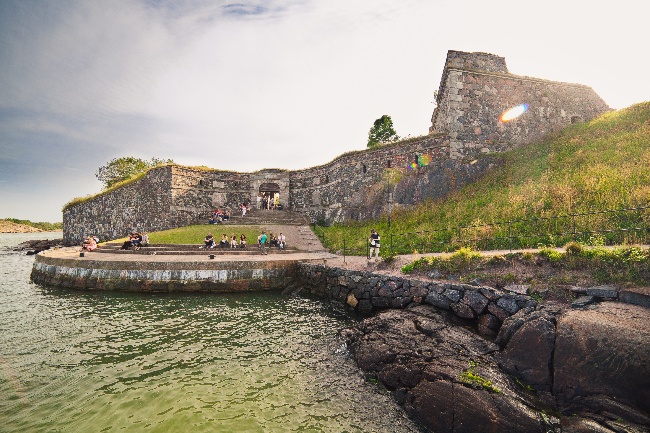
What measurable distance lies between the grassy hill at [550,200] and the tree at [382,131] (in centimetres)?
1847

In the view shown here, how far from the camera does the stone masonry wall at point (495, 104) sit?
21156 mm

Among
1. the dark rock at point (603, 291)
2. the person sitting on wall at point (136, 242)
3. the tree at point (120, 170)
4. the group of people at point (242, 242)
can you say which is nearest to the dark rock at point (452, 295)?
the dark rock at point (603, 291)

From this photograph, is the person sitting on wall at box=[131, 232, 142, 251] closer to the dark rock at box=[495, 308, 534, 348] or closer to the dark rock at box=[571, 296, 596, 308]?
the dark rock at box=[495, 308, 534, 348]

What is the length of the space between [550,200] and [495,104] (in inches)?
453

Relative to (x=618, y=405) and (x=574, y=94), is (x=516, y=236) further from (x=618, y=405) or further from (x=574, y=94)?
(x=574, y=94)

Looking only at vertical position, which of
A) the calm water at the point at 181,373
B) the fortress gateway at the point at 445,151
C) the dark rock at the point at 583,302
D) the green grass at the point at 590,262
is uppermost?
the fortress gateway at the point at 445,151

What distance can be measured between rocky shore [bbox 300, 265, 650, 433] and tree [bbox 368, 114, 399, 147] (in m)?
31.7

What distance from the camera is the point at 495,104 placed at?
71.1 ft

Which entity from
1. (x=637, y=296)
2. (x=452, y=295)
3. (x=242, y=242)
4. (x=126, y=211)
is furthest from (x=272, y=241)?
(x=126, y=211)

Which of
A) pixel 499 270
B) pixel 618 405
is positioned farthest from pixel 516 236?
pixel 618 405

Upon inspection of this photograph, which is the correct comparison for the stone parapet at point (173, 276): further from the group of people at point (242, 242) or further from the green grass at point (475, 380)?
the green grass at point (475, 380)

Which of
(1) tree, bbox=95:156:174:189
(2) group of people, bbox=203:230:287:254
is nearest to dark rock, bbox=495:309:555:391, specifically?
(2) group of people, bbox=203:230:287:254

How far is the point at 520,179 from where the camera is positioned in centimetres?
1744

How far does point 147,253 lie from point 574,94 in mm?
31592
